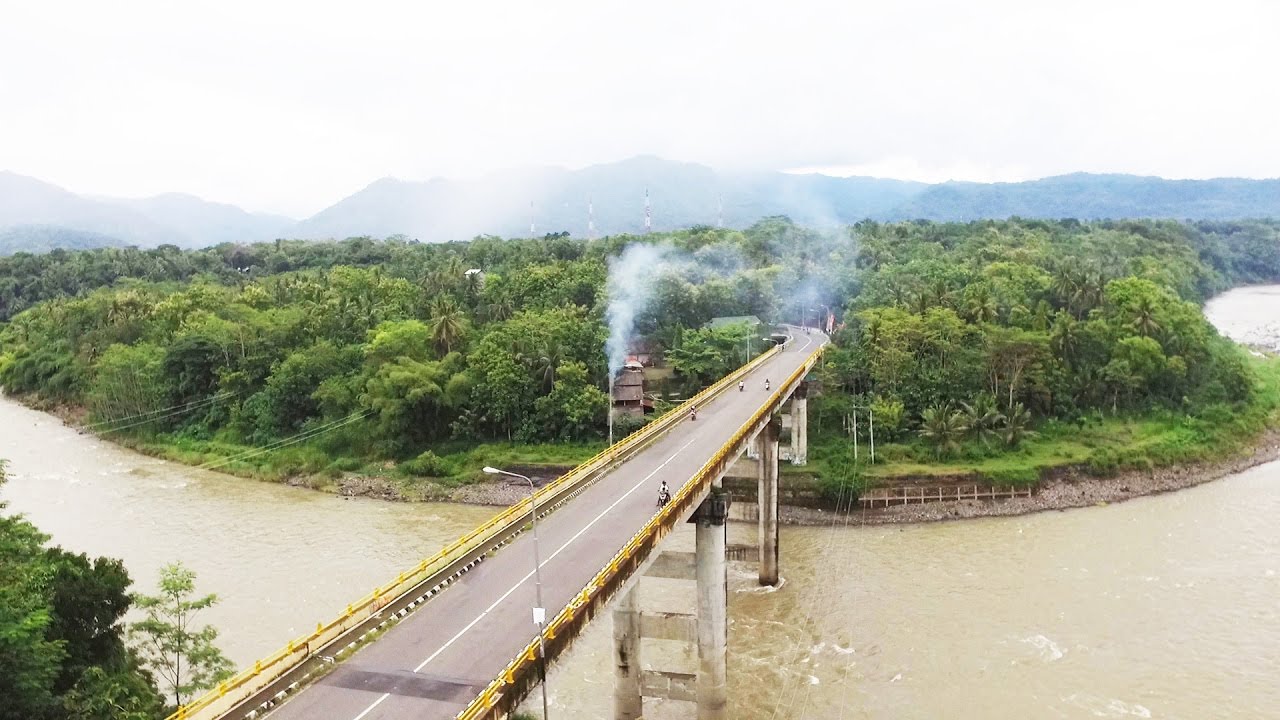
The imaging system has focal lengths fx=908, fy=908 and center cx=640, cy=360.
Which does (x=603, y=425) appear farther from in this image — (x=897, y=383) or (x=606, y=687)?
(x=606, y=687)

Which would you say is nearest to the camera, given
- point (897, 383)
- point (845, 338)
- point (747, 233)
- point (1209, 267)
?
point (897, 383)

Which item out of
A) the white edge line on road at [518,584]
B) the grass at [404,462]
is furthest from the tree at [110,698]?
the grass at [404,462]

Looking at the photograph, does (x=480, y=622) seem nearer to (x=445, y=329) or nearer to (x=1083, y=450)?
(x=1083, y=450)

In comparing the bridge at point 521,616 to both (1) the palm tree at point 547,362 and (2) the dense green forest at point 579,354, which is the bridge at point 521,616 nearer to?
(1) the palm tree at point 547,362

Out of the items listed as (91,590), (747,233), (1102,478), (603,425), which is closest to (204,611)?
(91,590)

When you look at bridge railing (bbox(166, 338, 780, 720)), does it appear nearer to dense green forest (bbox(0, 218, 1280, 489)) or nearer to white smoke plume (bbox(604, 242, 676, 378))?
dense green forest (bbox(0, 218, 1280, 489))
